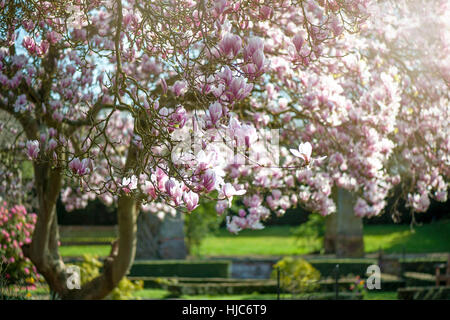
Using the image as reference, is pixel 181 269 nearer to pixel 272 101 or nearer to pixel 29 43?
pixel 272 101

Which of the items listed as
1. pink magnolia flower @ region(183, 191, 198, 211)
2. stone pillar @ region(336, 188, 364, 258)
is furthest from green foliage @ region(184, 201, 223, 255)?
pink magnolia flower @ region(183, 191, 198, 211)

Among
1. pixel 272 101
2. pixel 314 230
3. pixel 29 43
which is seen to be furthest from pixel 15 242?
pixel 314 230

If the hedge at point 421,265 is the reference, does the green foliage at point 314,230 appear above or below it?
above

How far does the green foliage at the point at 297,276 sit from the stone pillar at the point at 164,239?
245 inches

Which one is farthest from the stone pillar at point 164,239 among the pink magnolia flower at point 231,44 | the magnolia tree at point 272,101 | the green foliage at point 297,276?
the pink magnolia flower at point 231,44

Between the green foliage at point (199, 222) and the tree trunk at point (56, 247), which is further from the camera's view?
the green foliage at point (199, 222)

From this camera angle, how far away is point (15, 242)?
10000 mm

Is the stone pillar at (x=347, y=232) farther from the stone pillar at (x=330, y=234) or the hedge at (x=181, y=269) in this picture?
the hedge at (x=181, y=269)

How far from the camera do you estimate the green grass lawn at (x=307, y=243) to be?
2455 cm

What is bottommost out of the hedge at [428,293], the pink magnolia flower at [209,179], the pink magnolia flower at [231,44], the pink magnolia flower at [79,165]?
the hedge at [428,293]

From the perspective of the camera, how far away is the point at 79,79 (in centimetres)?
628

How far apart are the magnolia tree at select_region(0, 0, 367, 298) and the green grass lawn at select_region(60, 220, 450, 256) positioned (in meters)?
16.2

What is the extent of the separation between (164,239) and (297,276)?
710cm
